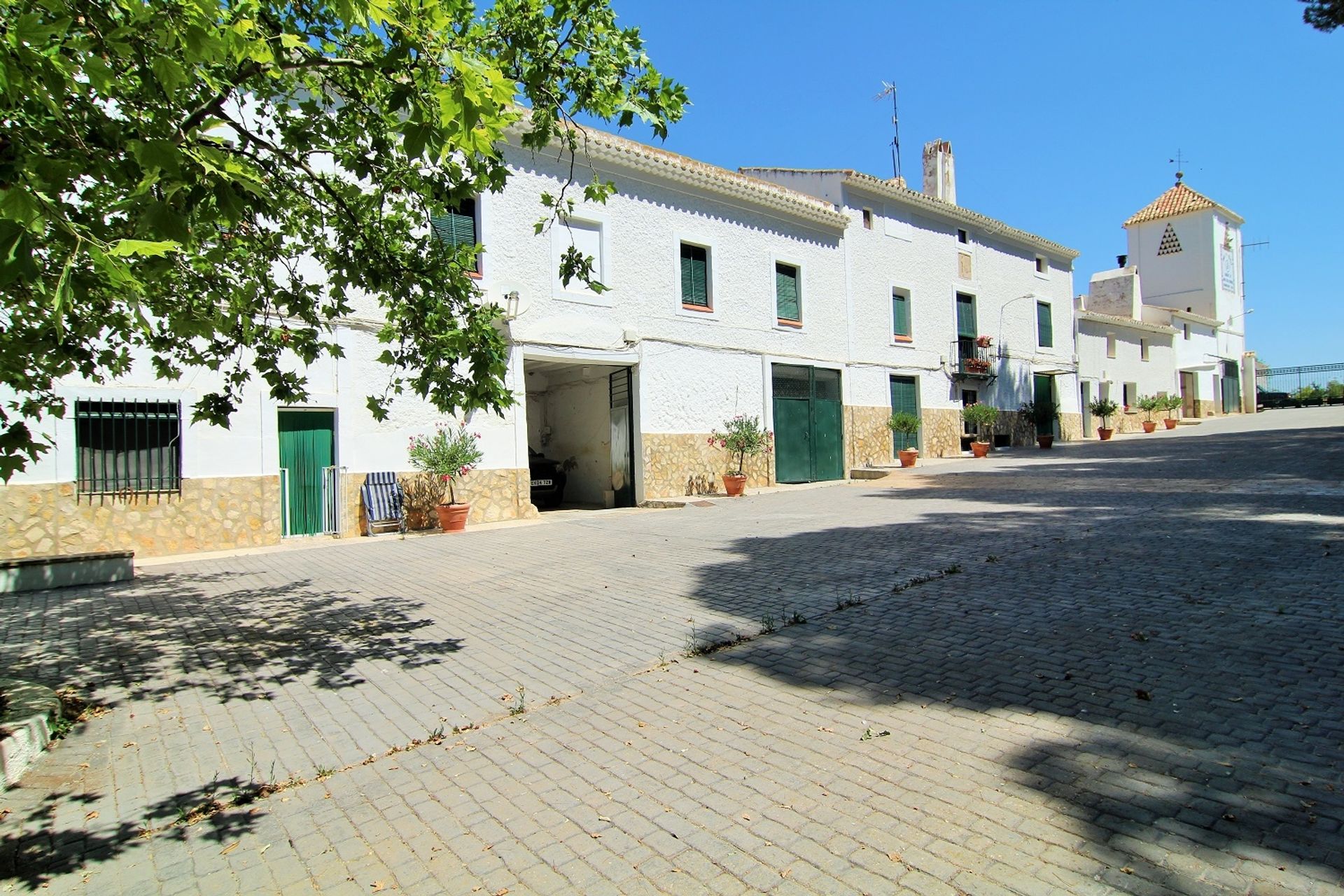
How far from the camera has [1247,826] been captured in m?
2.62

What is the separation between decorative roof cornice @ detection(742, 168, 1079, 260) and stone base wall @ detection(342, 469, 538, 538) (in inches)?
468

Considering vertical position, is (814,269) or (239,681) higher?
Answer: (814,269)

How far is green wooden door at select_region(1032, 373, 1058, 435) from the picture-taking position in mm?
25578

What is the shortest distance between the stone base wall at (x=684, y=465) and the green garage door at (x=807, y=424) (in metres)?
1.14

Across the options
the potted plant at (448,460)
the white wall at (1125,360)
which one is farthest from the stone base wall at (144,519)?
the white wall at (1125,360)

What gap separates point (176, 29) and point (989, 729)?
4421mm

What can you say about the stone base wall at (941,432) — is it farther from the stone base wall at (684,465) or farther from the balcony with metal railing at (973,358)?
the stone base wall at (684,465)

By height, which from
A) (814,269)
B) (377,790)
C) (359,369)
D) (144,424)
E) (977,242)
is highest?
(977,242)

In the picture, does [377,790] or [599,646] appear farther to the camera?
[599,646]

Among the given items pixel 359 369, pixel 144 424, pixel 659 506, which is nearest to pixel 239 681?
pixel 144 424

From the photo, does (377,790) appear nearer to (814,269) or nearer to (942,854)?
(942,854)

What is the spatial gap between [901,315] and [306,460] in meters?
16.4

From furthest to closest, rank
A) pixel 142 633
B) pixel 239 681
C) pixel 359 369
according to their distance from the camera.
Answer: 1. pixel 359 369
2. pixel 142 633
3. pixel 239 681

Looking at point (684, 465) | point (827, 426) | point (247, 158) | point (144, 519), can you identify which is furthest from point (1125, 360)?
point (247, 158)
